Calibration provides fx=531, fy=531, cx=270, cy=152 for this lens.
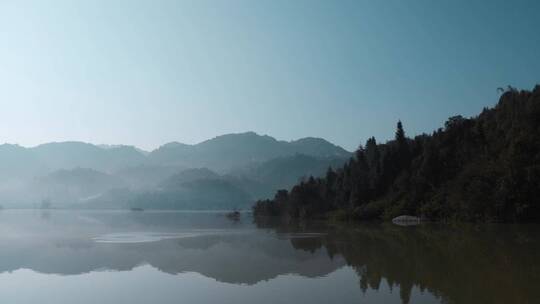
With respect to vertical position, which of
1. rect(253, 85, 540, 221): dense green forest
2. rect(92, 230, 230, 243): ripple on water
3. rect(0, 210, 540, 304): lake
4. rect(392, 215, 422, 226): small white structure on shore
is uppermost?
rect(253, 85, 540, 221): dense green forest

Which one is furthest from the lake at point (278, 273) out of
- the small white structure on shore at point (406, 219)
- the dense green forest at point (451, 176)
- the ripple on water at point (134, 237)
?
the small white structure on shore at point (406, 219)

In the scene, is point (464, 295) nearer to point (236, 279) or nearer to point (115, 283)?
point (236, 279)

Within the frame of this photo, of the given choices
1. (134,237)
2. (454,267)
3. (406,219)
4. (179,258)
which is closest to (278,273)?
(454,267)

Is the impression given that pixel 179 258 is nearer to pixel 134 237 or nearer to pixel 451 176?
pixel 134 237

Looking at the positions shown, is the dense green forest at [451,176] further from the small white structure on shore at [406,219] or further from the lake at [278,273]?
the lake at [278,273]

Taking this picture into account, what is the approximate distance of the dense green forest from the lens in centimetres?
6919

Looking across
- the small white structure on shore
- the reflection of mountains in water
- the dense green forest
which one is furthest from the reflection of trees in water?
the small white structure on shore

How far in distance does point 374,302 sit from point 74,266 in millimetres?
18269

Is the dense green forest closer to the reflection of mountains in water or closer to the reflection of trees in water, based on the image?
the reflection of trees in water

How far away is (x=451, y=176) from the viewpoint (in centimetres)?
8938

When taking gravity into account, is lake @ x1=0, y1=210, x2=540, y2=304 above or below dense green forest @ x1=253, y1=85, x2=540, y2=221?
below

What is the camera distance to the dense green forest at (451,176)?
227ft

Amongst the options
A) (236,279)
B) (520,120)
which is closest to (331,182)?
(520,120)

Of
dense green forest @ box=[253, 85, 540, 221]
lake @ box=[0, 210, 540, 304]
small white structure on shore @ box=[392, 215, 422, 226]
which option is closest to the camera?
lake @ box=[0, 210, 540, 304]
